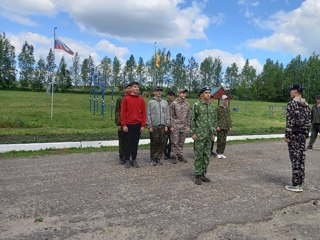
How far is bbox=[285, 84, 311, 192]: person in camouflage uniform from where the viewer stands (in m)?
6.41

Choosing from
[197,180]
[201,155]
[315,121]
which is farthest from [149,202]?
[315,121]

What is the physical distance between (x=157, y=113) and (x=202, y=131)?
1770 millimetres

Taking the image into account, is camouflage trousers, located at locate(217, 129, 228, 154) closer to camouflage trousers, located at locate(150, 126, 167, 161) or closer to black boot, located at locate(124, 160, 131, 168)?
camouflage trousers, located at locate(150, 126, 167, 161)

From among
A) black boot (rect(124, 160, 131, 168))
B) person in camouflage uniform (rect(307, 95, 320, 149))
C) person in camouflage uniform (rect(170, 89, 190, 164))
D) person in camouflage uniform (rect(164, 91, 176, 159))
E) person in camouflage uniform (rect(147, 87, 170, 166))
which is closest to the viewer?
black boot (rect(124, 160, 131, 168))

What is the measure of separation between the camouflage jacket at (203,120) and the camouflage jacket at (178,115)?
195 cm

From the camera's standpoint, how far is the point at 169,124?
8727 millimetres

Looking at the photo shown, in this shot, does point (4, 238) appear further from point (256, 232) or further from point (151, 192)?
point (256, 232)

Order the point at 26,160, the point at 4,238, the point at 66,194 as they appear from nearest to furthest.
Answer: the point at 4,238 → the point at 66,194 → the point at 26,160

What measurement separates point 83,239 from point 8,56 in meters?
102

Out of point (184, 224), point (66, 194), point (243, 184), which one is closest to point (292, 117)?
point (243, 184)

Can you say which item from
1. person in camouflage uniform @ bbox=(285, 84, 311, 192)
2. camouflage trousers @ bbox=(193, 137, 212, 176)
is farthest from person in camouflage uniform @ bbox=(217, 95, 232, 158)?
person in camouflage uniform @ bbox=(285, 84, 311, 192)

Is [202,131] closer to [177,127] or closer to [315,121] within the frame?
[177,127]

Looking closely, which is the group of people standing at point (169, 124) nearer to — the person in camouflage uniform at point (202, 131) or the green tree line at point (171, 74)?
the person in camouflage uniform at point (202, 131)

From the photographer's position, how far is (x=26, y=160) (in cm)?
871
